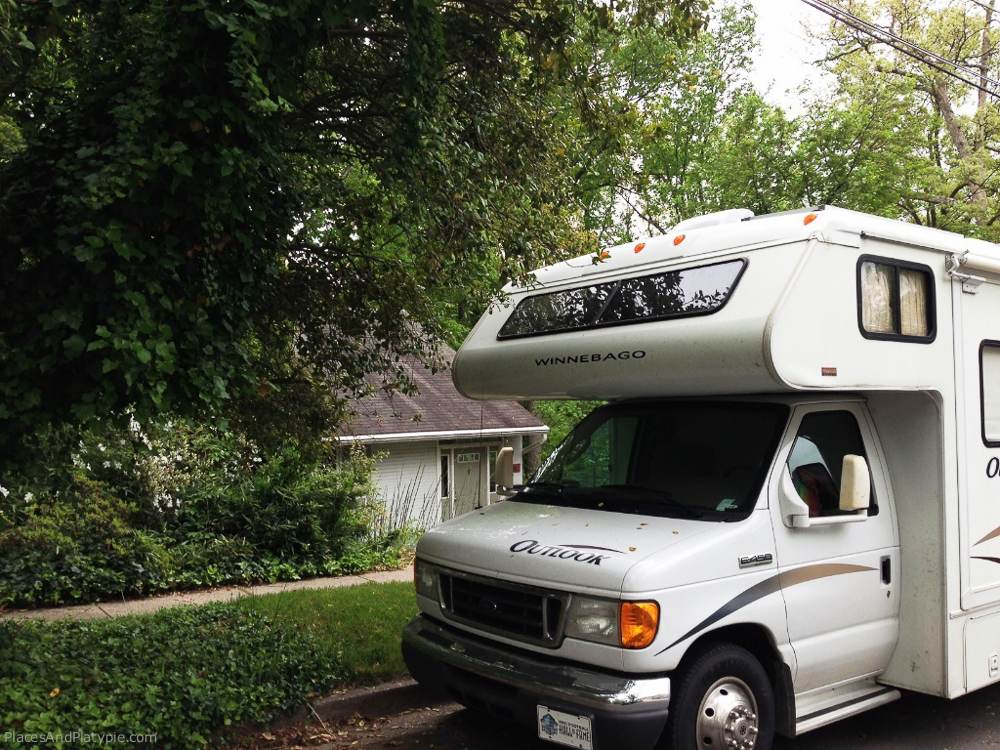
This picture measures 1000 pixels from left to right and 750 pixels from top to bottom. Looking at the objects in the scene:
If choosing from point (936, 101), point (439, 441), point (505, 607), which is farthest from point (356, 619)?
point (936, 101)

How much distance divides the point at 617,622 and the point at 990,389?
3.48 meters

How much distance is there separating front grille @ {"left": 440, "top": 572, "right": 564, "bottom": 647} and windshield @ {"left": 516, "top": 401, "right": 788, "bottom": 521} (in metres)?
0.84

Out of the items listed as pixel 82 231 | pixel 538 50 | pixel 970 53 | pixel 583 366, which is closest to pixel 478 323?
pixel 583 366

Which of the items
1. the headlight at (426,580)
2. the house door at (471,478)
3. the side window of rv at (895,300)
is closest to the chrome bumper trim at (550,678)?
the headlight at (426,580)

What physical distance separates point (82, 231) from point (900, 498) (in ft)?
16.8

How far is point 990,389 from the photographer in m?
6.01

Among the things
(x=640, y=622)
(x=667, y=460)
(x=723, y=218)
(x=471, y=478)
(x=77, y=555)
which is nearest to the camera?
(x=640, y=622)

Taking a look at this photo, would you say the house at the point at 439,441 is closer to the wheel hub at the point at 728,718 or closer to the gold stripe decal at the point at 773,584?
the gold stripe decal at the point at 773,584

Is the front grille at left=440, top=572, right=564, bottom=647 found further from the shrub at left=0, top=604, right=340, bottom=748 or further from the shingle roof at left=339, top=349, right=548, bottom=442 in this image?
the shingle roof at left=339, top=349, right=548, bottom=442

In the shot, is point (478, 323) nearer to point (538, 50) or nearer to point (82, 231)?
point (538, 50)

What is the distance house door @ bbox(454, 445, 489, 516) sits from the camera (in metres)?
21.5

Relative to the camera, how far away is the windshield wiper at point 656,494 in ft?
16.3

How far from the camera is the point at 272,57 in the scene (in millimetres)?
4957

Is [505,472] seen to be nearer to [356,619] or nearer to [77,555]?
[356,619]
